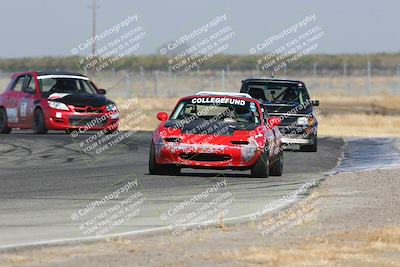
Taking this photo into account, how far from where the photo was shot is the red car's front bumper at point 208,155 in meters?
16.9

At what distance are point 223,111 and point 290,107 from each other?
6374 mm

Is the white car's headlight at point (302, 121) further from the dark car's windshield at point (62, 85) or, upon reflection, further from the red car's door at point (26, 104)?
the red car's door at point (26, 104)

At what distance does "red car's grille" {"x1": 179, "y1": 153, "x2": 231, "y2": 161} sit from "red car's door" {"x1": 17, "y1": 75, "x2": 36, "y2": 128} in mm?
11563

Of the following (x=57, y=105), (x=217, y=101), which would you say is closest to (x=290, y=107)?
(x=57, y=105)

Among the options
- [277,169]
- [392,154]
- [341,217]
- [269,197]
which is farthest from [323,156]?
[341,217]

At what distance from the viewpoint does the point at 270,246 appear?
1014 centimetres

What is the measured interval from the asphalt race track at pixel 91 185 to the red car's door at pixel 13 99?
11.2 ft

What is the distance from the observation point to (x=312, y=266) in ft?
29.6

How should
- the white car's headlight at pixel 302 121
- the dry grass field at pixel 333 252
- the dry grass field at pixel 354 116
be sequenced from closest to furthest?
the dry grass field at pixel 333 252 → the white car's headlight at pixel 302 121 → the dry grass field at pixel 354 116

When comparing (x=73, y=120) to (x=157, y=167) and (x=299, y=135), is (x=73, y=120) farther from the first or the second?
(x=157, y=167)

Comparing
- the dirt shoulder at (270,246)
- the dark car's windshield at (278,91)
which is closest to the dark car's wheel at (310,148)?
the dark car's windshield at (278,91)

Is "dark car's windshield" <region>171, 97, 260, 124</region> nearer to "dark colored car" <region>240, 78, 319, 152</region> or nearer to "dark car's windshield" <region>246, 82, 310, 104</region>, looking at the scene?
"dark colored car" <region>240, 78, 319, 152</region>

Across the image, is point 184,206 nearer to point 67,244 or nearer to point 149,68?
point 67,244

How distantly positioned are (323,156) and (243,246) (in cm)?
1358
